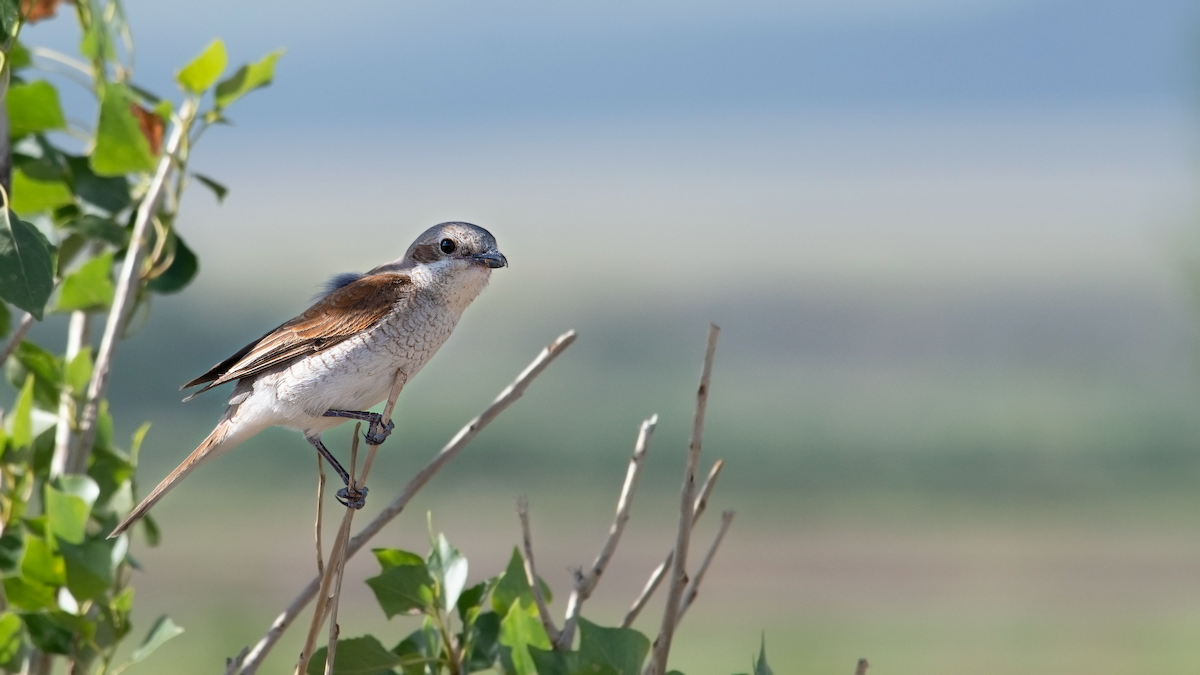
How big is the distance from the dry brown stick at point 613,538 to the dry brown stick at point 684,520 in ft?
0.33

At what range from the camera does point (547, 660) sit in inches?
37.4

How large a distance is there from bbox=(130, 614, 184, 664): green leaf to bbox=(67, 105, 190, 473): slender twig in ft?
0.63

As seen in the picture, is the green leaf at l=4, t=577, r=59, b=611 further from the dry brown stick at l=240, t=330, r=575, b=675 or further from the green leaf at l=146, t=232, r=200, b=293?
the green leaf at l=146, t=232, r=200, b=293

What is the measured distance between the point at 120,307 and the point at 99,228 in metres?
0.12

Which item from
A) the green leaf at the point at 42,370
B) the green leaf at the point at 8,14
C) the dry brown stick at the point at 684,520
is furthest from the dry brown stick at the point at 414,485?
the green leaf at the point at 8,14

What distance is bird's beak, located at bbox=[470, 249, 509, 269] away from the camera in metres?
1.34

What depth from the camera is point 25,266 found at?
938mm

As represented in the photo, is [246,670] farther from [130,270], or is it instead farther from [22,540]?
[130,270]

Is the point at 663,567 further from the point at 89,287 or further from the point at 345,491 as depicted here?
the point at 89,287

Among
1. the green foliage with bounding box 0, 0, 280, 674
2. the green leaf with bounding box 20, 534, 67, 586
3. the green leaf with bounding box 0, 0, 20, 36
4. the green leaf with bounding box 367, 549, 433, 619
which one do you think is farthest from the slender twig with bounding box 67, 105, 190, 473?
the green leaf with bounding box 367, 549, 433, 619

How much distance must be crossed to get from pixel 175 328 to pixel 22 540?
25277 mm

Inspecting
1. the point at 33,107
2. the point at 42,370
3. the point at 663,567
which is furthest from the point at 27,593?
the point at 663,567

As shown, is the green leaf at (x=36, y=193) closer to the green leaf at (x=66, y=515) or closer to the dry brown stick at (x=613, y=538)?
the green leaf at (x=66, y=515)

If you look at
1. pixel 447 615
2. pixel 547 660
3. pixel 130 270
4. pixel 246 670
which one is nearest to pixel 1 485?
pixel 130 270
